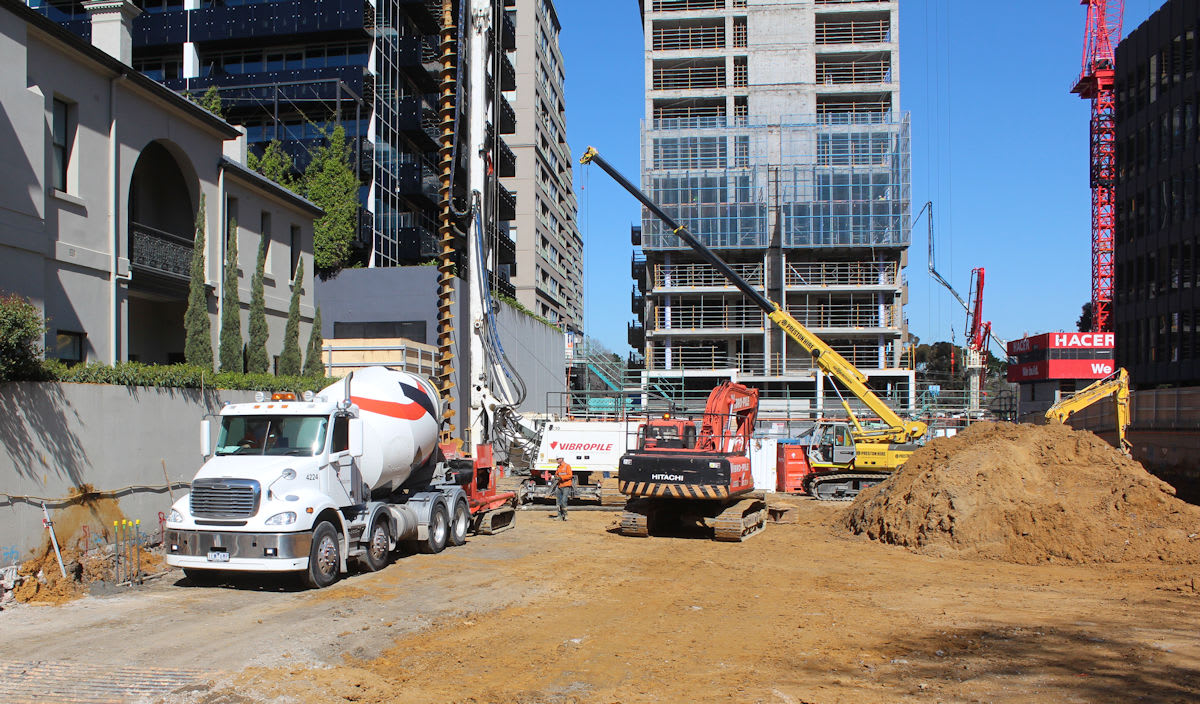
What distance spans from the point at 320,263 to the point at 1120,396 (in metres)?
31.2

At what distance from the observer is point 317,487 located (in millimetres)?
13492

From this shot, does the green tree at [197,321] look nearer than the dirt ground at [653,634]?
No

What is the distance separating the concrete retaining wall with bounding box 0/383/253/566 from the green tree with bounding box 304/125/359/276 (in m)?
22.8

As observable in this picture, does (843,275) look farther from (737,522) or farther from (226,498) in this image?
(226,498)

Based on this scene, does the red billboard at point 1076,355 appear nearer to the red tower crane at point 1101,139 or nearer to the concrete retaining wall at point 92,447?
the red tower crane at point 1101,139

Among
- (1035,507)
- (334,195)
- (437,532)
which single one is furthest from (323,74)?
(1035,507)

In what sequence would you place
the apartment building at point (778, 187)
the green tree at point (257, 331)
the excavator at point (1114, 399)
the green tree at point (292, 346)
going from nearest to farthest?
the green tree at point (257, 331), the green tree at point (292, 346), the excavator at point (1114, 399), the apartment building at point (778, 187)

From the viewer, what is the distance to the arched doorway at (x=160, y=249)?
22.0m

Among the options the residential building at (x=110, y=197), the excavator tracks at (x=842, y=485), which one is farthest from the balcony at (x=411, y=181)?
the excavator tracks at (x=842, y=485)

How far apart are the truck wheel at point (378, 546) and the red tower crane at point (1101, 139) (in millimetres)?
77086

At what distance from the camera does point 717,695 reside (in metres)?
8.31

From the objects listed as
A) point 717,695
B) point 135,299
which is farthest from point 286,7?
point 717,695

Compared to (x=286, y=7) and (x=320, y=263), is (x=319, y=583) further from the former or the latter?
(x=286, y=7)

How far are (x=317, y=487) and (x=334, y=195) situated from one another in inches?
1190
